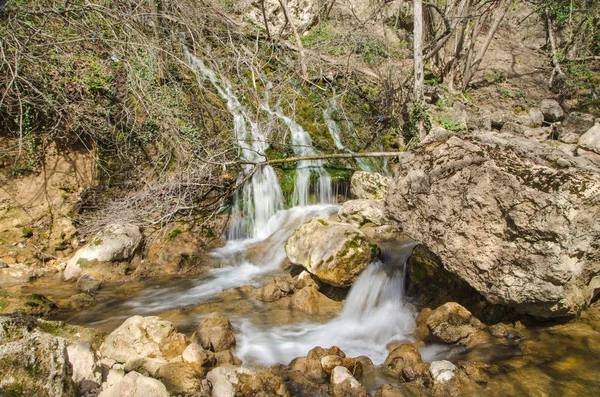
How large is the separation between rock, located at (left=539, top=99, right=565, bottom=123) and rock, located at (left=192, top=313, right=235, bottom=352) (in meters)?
13.0

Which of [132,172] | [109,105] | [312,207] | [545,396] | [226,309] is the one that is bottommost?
[226,309]

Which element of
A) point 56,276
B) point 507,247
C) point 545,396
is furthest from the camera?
point 56,276

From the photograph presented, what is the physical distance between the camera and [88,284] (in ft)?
19.1

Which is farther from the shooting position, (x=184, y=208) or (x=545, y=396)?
(x=184, y=208)

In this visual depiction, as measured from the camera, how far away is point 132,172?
7.89 metres

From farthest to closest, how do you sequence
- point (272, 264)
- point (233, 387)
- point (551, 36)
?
point (551, 36) < point (272, 264) < point (233, 387)

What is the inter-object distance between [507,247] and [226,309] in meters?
3.62

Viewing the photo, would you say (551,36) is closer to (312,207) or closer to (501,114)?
(501,114)

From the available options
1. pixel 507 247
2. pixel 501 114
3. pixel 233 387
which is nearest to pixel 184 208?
pixel 233 387

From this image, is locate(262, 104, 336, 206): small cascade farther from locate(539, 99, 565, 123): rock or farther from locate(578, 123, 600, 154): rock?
locate(539, 99, 565, 123): rock

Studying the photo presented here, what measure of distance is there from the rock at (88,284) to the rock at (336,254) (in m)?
3.19

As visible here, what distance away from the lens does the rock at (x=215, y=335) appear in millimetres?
3992

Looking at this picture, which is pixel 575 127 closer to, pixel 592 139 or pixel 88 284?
pixel 592 139

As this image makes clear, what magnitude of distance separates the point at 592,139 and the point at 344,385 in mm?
9659
